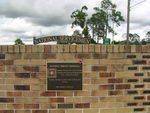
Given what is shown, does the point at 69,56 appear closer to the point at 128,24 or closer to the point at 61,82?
the point at 61,82

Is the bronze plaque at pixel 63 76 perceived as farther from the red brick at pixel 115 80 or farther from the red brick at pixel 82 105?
the red brick at pixel 115 80

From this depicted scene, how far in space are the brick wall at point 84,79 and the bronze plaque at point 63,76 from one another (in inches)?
3.4

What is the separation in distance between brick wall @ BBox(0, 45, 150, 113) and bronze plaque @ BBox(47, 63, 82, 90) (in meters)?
0.09

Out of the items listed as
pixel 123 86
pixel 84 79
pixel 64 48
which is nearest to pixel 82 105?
pixel 84 79

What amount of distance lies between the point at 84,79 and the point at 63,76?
387mm

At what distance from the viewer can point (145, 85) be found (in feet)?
27.6

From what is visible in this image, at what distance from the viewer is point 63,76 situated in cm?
792

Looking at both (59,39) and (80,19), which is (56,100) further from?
(80,19)

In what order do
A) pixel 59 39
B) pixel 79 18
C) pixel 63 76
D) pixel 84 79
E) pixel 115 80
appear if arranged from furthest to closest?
1. pixel 79 18
2. pixel 59 39
3. pixel 115 80
4. pixel 84 79
5. pixel 63 76

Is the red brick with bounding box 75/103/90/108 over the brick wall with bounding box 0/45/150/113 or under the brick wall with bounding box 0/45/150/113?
under

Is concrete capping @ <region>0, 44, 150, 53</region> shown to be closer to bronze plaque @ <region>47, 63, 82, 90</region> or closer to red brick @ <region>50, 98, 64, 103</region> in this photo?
bronze plaque @ <region>47, 63, 82, 90</region>

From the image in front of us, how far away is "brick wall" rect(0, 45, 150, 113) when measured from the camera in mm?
7949

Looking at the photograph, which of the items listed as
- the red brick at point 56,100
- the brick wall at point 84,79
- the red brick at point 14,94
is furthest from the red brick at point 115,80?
the red brick at point 14,94

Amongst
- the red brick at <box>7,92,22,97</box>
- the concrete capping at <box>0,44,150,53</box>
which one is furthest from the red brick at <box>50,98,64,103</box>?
the concrete capping at <box>0,44,150,53</box>
